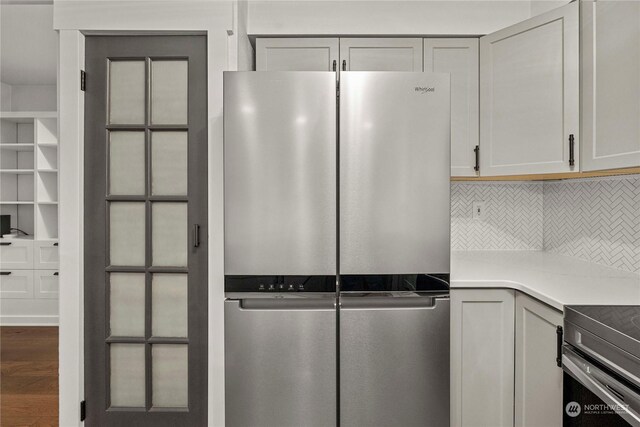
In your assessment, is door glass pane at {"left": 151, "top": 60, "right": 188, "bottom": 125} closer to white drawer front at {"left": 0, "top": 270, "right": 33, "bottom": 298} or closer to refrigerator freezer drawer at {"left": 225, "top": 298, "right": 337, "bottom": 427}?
refrigerator freezer drawer at {"left": 225, "top": 298, "right": 337, "bottom": 427}

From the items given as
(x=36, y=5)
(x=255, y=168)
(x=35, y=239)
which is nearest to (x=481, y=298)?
(x=255, y=168)

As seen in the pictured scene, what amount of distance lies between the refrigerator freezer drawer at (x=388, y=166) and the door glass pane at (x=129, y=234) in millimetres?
958

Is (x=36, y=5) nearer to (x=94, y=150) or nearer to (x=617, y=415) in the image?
(x=94, y=150)

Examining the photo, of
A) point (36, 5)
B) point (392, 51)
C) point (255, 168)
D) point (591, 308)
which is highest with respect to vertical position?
point (36, 5)

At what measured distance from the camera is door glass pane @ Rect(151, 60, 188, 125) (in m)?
1.87

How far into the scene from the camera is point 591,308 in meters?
1.27

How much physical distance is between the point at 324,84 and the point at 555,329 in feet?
4.20

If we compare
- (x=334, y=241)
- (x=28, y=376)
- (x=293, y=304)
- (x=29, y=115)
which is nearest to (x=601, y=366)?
(x=334, y=241)

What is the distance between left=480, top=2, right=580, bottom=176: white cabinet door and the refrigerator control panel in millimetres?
1099

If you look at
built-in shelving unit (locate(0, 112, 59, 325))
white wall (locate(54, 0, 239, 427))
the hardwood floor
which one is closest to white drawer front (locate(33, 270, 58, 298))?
built-in shelving unit (locate(0, 112, 59, 325))

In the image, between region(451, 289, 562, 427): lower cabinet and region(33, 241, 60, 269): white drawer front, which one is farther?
region(33, 241, 60, 269): white drawer front

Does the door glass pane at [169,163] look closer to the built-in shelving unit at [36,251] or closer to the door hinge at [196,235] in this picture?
the door hinge at [196,235]

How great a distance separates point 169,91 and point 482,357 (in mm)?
1871

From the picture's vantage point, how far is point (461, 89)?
7.05ft
